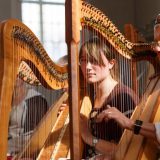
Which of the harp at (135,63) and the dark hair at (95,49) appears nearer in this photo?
the harp at (135,63)

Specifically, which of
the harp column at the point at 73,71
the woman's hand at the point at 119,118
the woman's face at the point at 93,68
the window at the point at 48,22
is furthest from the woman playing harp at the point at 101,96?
the window at the point at 48,22

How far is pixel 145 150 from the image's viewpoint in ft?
4.67

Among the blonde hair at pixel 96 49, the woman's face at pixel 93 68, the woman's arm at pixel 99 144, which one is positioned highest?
the blonde hair at pixel 96 49

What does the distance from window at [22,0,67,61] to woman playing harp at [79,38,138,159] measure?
3563 millimetres

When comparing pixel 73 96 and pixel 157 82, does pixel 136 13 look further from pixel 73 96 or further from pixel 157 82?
pixel 73 96

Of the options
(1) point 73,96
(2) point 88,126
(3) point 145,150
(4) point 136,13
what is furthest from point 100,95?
(4) point 136,13

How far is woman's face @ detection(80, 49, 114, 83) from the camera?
1.51m

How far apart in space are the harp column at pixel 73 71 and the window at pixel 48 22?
13.0ft

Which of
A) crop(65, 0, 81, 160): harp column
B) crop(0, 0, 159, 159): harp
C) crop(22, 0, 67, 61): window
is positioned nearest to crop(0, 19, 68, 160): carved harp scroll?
crop(0, 0, 159, 159): harp

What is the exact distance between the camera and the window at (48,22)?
523 cm

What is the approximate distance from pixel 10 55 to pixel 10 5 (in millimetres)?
4017

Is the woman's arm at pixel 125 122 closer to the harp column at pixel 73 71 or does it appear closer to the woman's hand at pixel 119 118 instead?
the woman's hand at pixel 119 118

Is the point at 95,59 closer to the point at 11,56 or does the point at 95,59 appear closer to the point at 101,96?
the point at 101,96

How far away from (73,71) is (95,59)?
34 cm
